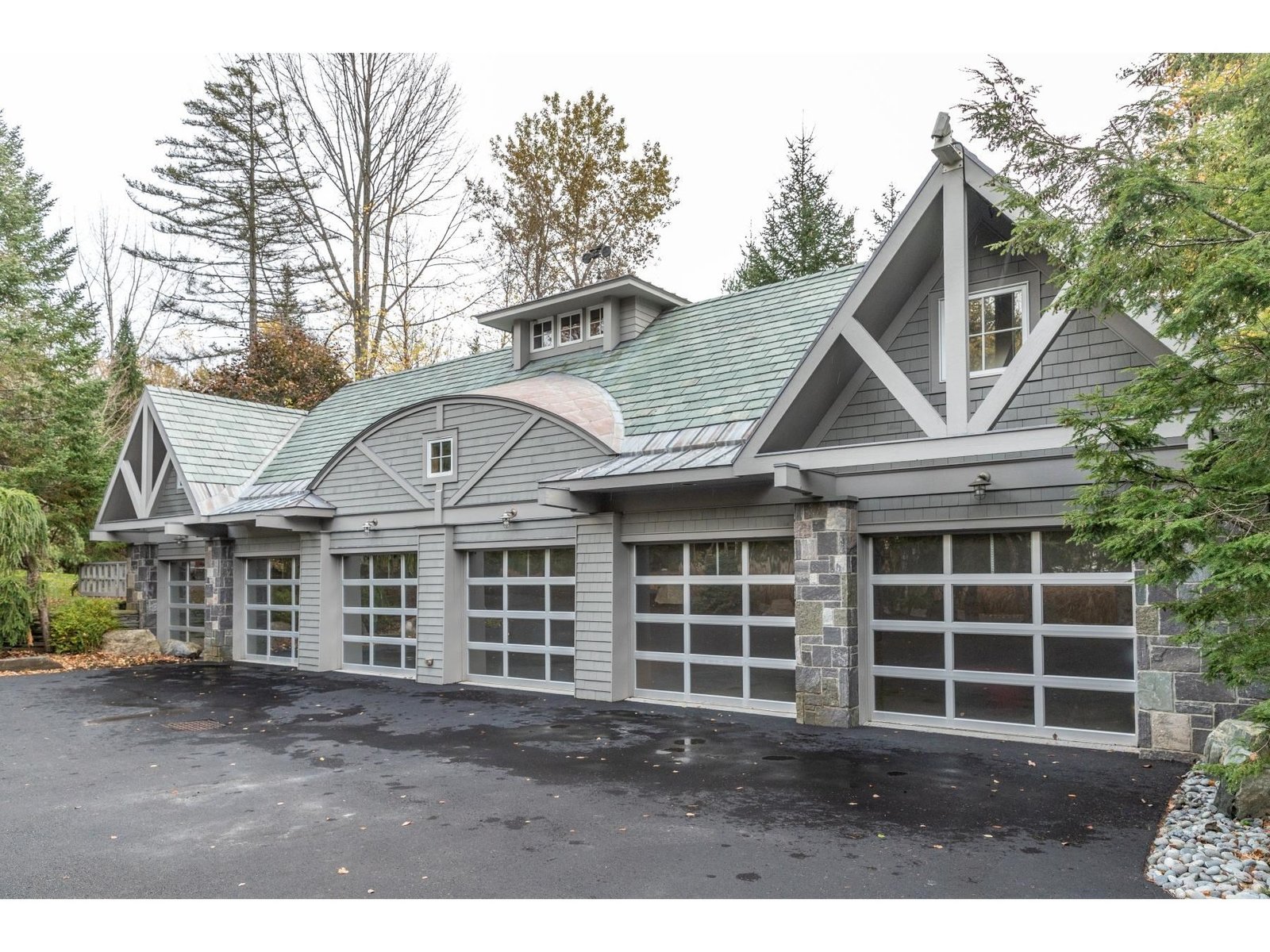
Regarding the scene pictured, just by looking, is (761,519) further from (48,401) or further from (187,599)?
(48,401)

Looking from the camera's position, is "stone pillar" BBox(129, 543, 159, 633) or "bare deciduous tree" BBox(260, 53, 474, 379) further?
"bare deciduous tree" BBox(260, 53, 474, 379)

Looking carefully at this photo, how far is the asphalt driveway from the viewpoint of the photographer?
484cm

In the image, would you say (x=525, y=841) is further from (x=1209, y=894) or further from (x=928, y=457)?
(x=928, y=457)

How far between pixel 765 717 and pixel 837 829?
13.0ft

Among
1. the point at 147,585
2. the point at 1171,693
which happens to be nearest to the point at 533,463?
the point at 1171,693

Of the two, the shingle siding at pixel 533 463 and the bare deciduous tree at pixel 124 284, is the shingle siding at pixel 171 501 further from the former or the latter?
the bare deciduous tree at pixel 124 284

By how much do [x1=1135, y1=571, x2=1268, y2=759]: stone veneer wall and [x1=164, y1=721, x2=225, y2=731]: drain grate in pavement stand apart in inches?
383

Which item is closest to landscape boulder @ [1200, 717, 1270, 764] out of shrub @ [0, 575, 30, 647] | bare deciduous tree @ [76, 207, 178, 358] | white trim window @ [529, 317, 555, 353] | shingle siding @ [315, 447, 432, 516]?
shingle siding @ [315, 447, 432, 516]

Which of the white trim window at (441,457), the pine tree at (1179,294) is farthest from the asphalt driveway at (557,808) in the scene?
the white trim window at (441,457)

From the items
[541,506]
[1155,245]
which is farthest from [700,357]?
[1155,245]

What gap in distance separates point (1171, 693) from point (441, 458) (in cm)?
996

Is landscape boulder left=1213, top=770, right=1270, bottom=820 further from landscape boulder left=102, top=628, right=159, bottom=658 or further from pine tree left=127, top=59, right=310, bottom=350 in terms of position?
pine tree left=127, top=59, right=310, bottom=350

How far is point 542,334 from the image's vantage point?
15008 mm

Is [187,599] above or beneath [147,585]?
beneath
